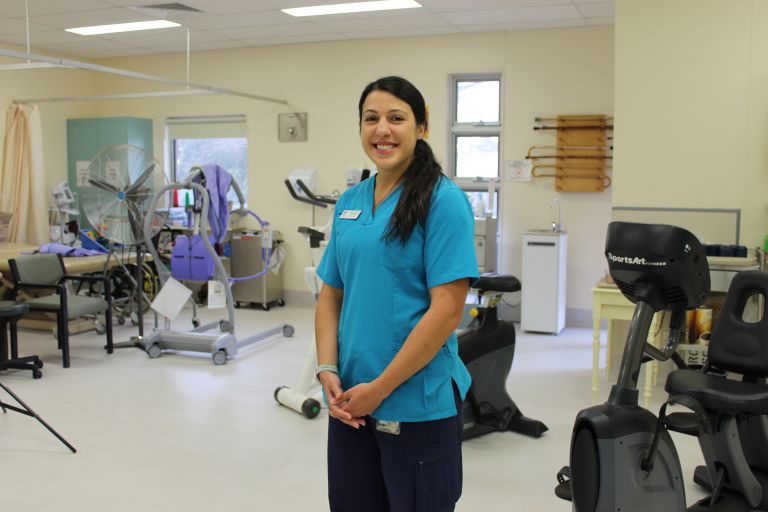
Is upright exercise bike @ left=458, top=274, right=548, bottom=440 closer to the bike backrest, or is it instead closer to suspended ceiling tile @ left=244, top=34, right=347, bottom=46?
the bike backrest

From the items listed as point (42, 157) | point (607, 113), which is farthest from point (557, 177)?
point (42, 157)

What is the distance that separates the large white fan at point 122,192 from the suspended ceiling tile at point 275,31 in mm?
1935

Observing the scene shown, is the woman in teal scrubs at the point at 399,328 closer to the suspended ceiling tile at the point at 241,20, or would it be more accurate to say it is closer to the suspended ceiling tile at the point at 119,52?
the suspended ceiling tile at the point at 241,20

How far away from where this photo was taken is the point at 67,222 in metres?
7.98

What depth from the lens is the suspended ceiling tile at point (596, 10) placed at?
19.7ft

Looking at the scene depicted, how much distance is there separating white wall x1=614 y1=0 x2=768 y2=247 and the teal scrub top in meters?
3.65

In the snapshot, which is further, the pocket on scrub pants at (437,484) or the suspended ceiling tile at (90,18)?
the suspended ceiling tile at (90,18)

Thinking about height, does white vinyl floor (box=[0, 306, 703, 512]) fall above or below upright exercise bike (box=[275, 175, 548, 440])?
below

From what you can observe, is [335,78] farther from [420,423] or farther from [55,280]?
[420,423]

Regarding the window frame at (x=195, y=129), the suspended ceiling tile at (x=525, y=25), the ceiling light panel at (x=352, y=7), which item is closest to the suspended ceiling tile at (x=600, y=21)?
the suspended ceiling tile at (x=525, y=25)

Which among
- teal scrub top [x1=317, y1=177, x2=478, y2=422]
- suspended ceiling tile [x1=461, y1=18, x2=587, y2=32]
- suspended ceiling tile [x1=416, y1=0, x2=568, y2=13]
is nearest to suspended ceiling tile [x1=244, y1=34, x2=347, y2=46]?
suspended ceiling tile [x1=461, y1=18, x2=587, y2=32]

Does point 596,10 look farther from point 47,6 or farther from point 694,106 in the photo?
point 47,6

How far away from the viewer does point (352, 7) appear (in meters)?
6.21

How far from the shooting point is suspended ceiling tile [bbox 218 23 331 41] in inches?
273
